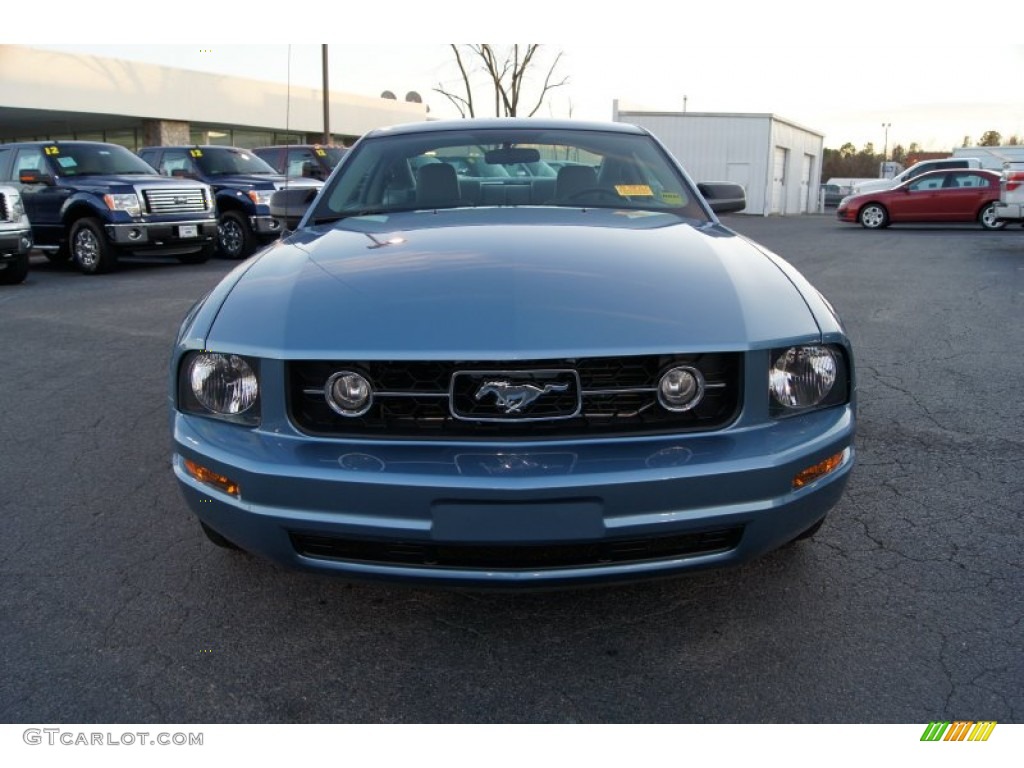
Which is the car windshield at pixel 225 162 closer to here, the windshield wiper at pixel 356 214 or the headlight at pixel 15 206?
the headlight at pixel 15 206

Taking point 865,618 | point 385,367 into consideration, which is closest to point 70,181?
point 385,367

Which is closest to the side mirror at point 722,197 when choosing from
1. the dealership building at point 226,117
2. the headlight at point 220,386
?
the headlight at point 220,386

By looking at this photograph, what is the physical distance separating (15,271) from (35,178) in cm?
180

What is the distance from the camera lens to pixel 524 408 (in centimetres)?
217

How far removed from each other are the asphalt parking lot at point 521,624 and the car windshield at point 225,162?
34.1 ft

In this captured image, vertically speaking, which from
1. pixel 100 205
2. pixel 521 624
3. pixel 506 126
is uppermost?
pixel 506 126

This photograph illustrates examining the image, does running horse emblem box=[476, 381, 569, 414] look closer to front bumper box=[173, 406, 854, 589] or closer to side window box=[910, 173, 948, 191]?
front bumper box=[173, 406, 854, 589]

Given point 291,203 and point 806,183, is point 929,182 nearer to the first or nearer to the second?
point 806,183

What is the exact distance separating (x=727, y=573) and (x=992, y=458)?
1773 millimetres

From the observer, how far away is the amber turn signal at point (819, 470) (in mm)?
2209

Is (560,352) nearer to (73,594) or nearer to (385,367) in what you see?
(385,367)

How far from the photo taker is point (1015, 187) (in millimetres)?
16141

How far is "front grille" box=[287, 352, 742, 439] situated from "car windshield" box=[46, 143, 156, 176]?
11140 mm

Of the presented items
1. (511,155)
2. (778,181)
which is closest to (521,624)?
(511,155)
